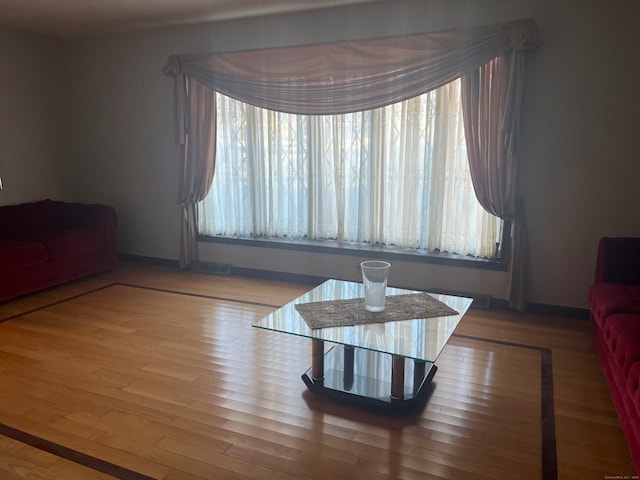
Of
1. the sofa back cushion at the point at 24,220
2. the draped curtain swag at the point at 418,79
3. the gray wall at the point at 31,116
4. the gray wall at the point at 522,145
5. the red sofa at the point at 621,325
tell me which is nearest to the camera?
the red sofa at the point at 621,325

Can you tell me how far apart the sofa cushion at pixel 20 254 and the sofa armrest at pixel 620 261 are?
4297 millimetres

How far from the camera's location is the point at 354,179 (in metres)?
4.08

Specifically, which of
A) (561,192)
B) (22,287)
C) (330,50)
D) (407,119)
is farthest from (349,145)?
(22,287)

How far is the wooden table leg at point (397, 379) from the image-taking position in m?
2.28

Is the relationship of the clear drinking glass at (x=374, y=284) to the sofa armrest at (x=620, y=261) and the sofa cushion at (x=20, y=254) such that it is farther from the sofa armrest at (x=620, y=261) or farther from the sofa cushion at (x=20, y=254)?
the sofa cushion at (x=20, y=254)

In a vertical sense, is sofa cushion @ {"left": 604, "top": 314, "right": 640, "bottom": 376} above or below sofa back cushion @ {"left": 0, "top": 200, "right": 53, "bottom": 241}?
below

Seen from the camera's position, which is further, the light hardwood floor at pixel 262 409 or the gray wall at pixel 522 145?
the gray wall at pixel 522 145

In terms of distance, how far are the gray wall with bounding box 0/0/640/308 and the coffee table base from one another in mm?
1448

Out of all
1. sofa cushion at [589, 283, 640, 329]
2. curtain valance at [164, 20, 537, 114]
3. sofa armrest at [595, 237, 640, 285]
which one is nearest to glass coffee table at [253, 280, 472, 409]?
sofa cushion at [589, 283, 640, 329]

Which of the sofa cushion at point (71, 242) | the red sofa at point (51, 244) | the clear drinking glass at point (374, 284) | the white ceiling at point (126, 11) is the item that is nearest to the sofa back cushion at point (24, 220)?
the red sofa at point (51, 244)

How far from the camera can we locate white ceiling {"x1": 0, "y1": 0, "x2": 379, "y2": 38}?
378cm

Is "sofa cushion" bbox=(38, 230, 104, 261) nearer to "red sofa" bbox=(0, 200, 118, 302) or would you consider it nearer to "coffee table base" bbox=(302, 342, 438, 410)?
"red sofa" bbox=(0, 200, 118, 302)

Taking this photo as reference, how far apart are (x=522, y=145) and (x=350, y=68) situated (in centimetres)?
146

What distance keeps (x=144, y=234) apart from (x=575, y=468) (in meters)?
4.48
